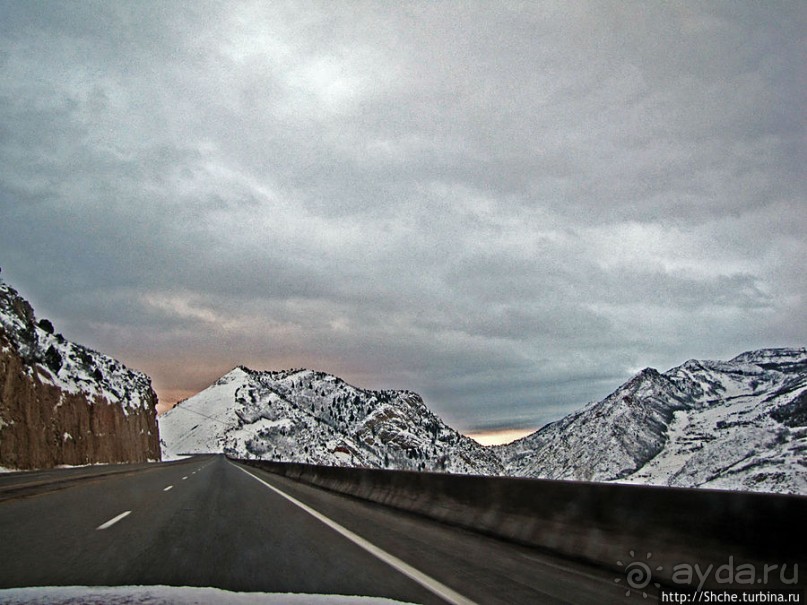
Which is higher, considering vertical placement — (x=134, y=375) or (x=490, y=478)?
(x=134, y=375)

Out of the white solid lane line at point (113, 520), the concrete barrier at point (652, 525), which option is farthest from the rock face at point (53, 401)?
the concrete barrier at point (652, 525)

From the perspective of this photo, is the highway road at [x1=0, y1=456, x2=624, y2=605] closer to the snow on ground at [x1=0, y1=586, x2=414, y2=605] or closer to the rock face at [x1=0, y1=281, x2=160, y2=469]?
the snow on ground at [x1=0, y1=586, x2=414, y2=605]

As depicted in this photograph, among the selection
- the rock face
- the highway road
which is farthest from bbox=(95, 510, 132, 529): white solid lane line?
the rock face

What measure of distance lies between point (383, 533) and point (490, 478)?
1936 mm

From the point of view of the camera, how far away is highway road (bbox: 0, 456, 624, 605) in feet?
20.2

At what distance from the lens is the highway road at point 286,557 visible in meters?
6.16

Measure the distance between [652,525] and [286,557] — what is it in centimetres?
419

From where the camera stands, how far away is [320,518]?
12844 millimetres

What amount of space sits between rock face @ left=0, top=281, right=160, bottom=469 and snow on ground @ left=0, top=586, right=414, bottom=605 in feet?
186

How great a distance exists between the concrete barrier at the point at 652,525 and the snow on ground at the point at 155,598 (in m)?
2.57

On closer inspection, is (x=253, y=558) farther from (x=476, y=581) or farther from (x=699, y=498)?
(x=699, y=498)

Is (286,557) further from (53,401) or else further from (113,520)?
(53,401)

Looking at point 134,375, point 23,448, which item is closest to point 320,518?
point 23,448

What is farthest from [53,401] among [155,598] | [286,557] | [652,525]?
[652,525]
